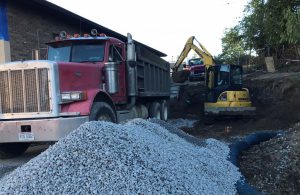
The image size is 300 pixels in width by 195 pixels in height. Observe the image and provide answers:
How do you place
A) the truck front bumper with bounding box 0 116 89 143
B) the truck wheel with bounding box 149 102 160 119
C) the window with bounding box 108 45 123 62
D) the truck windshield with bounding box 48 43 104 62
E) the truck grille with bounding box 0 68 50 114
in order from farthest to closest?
1. the truck wheel with bounding box 149 102 160 119
2. the window with bounding box 108 45 123 62
3. the truck windshield with bounding box 48 43 104 62
4. the truck grille with bounding box 0 68 50 114
5. the truck front bumper with bounding box 0 116 89 143

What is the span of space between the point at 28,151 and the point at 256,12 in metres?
10.1

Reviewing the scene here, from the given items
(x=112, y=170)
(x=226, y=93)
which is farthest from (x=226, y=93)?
(x=112, y=170)

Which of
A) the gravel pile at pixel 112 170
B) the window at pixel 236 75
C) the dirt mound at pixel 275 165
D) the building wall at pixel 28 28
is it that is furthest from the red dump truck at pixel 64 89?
the window at pixel 236 75

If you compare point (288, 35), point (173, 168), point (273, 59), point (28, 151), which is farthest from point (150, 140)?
point (273, 59)

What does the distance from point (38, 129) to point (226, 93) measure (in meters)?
9.40

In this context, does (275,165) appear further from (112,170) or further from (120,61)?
(120,61)

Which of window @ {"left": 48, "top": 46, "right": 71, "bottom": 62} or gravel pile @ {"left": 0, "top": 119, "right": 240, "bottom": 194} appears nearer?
gravel pile @ {"left": 0, "top": 119, "right": 240, "bottom": 194}

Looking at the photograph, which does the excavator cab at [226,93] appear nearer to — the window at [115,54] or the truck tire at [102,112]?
the window at [115,54]

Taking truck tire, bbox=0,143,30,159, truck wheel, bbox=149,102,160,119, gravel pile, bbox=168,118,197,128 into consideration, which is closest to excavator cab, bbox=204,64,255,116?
gravel pile, bbox=168,118,197,128

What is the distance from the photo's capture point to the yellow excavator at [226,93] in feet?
49.8

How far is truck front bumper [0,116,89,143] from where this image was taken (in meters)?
7.31

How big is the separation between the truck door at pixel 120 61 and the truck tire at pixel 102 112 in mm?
1274

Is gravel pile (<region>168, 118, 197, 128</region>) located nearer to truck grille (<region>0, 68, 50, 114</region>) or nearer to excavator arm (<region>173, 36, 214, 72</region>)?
excavator arm (<region>173, 36, 214, 72</region>)

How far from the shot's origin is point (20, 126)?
295 inches
